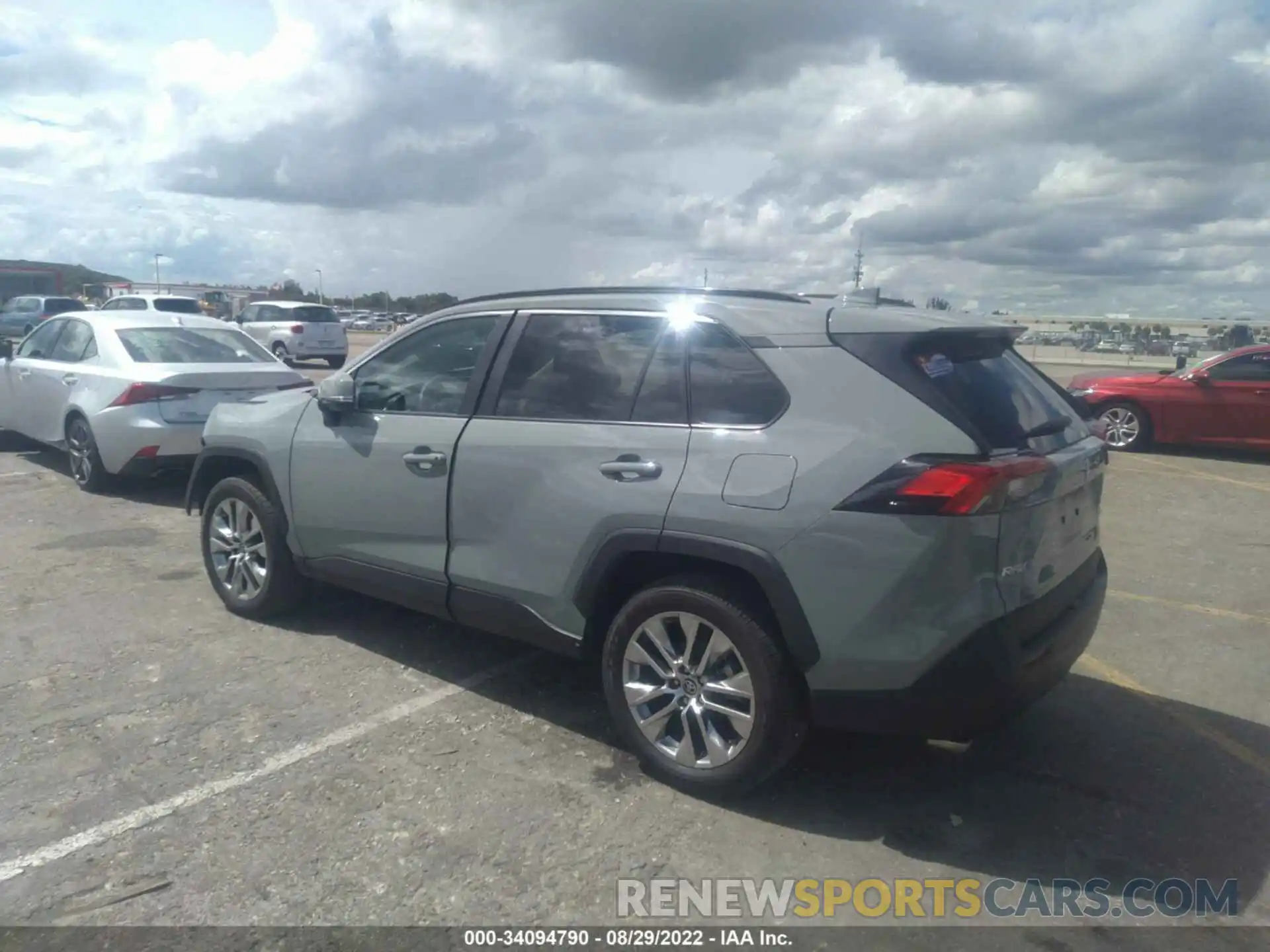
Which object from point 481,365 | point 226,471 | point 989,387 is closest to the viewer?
point 989,387

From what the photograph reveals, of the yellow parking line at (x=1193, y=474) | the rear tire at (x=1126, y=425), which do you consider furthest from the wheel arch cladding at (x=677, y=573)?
the rear tire at (x=1126, y=425)

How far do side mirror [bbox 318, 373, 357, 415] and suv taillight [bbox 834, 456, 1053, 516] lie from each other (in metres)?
2.56

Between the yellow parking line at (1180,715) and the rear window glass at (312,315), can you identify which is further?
the rear window glass at (312,315)

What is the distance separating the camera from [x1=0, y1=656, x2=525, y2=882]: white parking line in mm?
3184

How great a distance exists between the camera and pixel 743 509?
3.32 meters

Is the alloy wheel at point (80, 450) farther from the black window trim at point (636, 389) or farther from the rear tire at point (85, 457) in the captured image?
the black window trim at point (636, 389)

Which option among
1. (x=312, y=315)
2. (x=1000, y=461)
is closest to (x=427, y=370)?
(x=1000, y=461)

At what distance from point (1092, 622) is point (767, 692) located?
4.61ft

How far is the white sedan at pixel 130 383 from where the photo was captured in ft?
26.2

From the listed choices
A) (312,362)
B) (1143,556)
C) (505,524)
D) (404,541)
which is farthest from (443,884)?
(312,362)

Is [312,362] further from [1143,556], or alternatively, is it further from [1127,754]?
[1127,754]

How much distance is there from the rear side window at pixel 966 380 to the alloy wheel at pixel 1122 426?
409 inches

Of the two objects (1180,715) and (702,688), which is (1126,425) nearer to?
(1180,715)

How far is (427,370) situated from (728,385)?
1.68m
